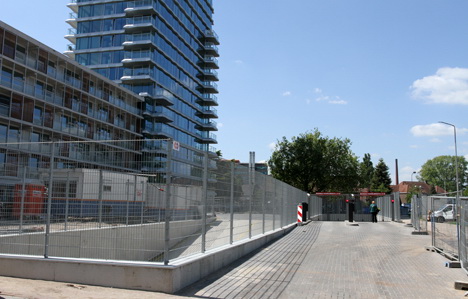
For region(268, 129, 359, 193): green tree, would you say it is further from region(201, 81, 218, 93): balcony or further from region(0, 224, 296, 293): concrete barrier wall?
region(0, 224, 296, 293): concrete barrier wall

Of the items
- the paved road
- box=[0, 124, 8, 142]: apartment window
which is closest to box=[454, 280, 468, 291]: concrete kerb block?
the paved road

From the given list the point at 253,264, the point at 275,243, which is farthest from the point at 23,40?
the point at 253,264

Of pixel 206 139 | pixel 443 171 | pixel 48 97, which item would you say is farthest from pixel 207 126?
pixel 443 171

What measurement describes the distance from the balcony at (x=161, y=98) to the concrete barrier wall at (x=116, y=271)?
57534mm

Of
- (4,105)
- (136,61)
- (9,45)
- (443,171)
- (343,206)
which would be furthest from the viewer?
(443,171)

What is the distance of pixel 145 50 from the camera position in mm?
64375

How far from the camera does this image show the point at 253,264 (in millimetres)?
10219

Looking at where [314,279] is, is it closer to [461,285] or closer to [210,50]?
[461,285]

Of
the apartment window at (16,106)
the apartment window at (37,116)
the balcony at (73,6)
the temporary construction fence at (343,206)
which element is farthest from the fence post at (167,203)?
the balcony at (73,6)

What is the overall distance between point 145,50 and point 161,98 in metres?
7.58

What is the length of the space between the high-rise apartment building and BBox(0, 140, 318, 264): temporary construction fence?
183 ft

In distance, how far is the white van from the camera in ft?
37.3

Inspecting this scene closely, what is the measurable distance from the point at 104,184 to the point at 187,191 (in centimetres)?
181

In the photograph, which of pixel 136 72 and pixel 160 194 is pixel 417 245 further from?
pixel 136 72
